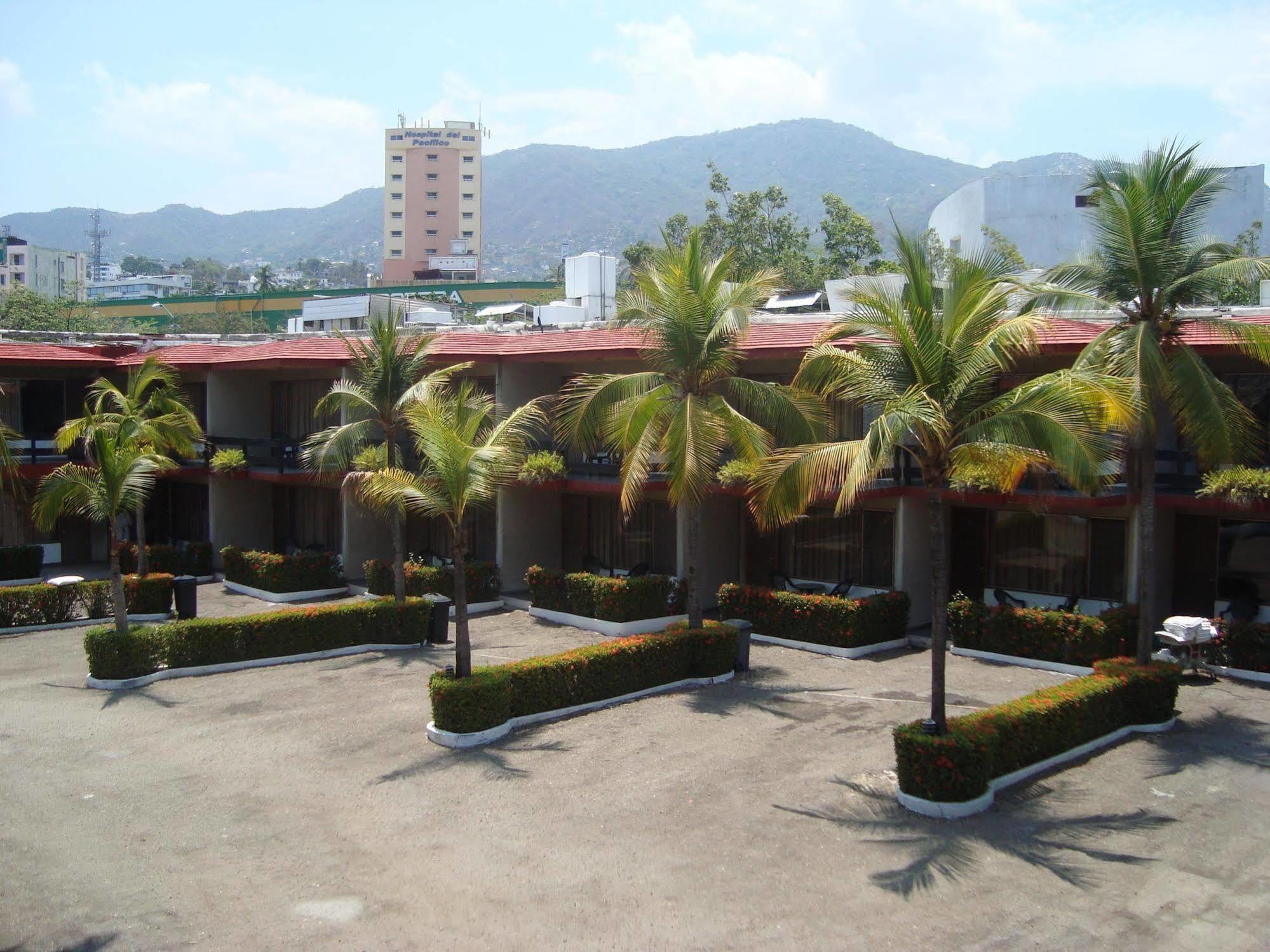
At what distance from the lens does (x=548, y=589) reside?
23891 mm

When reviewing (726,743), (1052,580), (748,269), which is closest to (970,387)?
(726,743)

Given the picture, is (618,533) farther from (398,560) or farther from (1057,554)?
(1057,554)

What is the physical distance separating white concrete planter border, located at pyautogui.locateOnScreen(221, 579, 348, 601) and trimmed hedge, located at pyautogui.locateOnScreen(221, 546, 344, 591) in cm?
7

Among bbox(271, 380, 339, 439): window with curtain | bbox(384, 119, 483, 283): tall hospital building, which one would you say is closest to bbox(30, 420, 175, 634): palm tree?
bbox(271, 380, 339, 439): window with curtain

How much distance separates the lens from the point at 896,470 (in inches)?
820

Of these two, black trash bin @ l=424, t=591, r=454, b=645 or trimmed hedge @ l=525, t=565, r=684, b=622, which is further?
trimmed hedge @ l=525, t=565, r=684, b=622

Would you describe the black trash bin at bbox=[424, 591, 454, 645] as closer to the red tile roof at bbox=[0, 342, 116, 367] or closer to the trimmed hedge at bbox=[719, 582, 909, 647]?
the trimmed hedge at bbox=[719, 582, 909, 647]

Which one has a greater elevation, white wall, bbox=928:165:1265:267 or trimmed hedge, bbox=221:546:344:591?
white wall, bbox=928:165:1265:267

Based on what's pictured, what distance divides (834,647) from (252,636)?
1065 centimetres

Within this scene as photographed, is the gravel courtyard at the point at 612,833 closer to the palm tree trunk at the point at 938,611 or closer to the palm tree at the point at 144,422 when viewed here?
the palm tree trunk at the point at 938,611

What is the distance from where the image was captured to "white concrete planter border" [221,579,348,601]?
2700cm

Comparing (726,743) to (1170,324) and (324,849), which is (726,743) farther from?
(1170,324)

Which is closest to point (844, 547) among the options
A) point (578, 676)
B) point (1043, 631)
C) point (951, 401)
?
point (1043, 631)

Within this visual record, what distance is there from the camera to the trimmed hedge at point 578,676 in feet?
48.8
